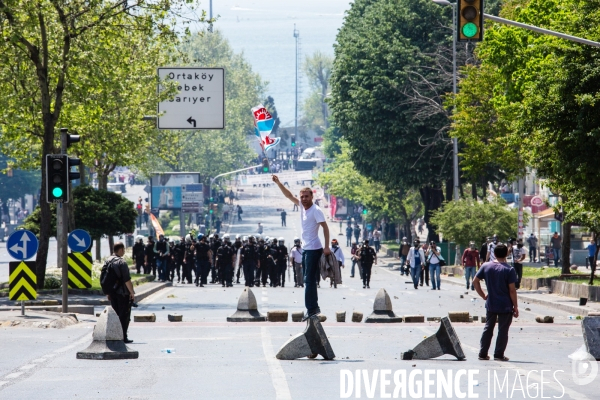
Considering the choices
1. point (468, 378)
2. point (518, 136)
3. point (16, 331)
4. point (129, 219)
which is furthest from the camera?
point (129, 219)

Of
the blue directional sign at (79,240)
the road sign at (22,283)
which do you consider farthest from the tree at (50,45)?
the road sign at (22,283)

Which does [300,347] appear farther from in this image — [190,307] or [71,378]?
[190,307]

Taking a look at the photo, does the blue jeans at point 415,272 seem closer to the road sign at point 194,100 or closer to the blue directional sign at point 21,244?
the road sign at point 194,100

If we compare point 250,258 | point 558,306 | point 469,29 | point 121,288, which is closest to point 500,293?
point 469,29

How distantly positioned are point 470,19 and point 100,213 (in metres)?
28.3

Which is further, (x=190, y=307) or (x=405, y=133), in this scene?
(x=405, y=133)

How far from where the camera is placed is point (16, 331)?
2167cm

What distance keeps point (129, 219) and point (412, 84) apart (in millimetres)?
20290

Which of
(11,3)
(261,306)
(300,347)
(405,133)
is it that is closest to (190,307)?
(261,306)

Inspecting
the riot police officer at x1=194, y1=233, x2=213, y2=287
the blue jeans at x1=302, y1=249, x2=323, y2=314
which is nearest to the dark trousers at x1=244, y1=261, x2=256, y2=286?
the riot police officer at x1=194, y1=233, x2=213, y2=287

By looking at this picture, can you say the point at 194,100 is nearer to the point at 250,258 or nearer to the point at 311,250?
the point at 250,258

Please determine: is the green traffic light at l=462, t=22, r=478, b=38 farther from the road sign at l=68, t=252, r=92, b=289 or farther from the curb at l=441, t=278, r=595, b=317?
the road sign at l=68, t=252, r=92, b=289

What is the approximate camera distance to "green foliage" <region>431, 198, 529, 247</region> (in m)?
54.3

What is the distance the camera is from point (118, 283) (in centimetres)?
1853
